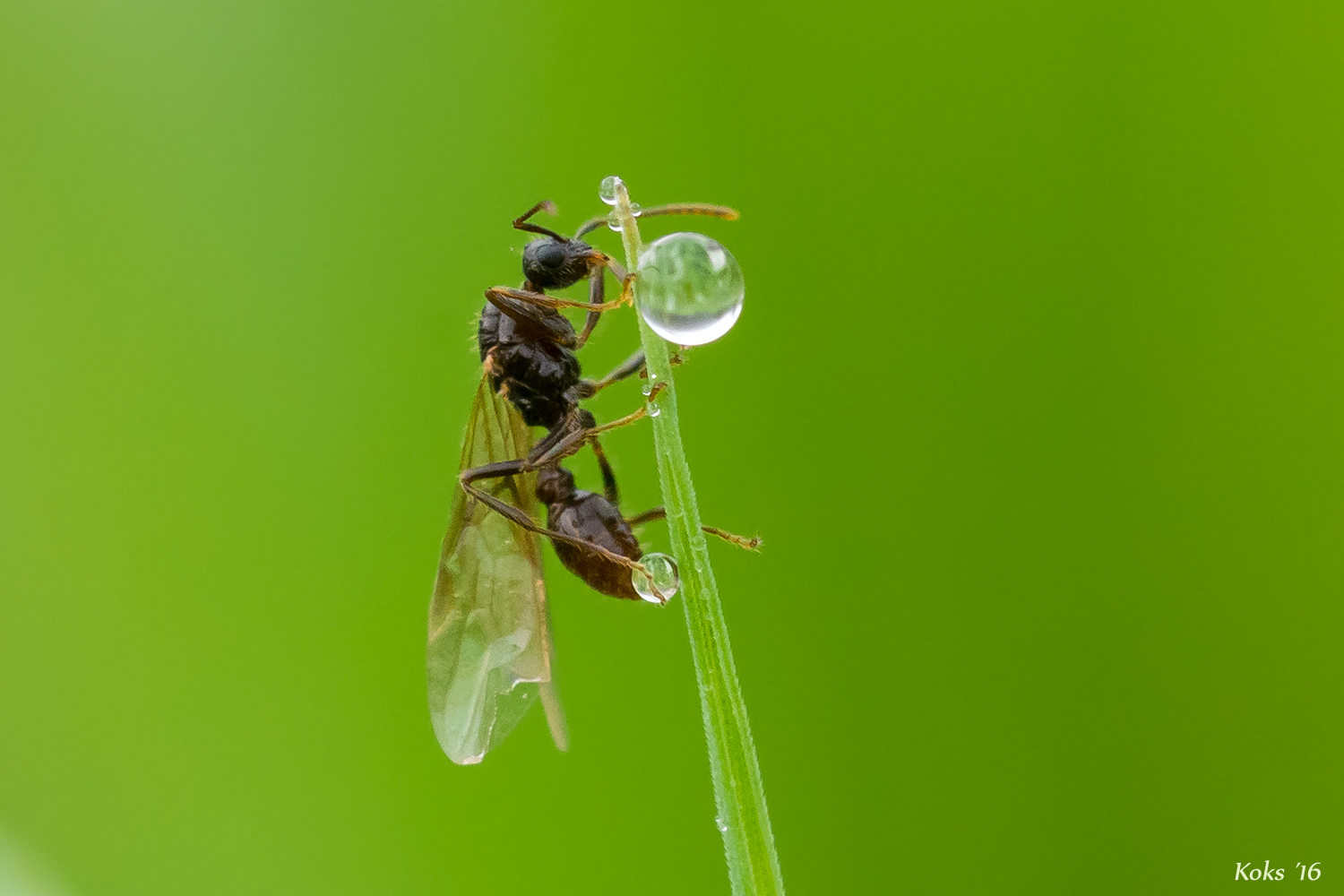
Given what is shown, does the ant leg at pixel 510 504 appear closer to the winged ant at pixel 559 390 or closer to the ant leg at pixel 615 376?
the winged ant at pixel 559 390

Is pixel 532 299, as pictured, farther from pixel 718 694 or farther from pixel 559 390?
pixel 718 694

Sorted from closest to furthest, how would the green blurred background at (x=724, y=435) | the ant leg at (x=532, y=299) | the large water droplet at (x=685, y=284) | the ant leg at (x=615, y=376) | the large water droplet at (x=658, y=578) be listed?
the large water droplet at (x=685, y=284) → the large water droplet at (x=658, y=578) → the ant leg at (x=532, y=299) → the ant leg at (x=615, y=376) → the green blurred background at (x=724, y=435)

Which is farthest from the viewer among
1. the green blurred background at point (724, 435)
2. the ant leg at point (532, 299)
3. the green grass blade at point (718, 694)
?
the green blurred background at point (724, 435)

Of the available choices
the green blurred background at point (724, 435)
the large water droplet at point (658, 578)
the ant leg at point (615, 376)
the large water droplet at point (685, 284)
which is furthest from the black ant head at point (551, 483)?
the large water droplet at point (685, 284)

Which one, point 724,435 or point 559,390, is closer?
point 559,390

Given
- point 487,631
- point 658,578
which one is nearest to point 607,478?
point 487,631

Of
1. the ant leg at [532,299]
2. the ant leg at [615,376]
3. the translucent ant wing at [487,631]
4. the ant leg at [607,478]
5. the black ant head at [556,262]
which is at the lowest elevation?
the translucent ant wing at [487,631]
